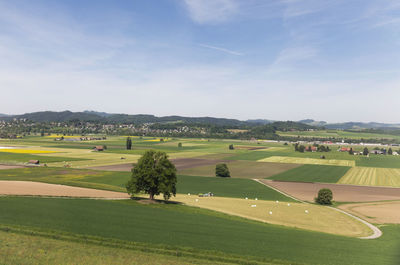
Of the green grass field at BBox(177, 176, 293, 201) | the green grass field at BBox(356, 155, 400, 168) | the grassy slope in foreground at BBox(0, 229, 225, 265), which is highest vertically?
the grassy slope in foreground at BBox(0, 229, 225, 265)

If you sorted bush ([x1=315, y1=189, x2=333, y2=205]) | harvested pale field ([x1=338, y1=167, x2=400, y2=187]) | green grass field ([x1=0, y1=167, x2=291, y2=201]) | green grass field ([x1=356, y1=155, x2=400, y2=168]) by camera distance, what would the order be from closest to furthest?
bush ([x1=315, y1=189, x2=333, y2=205]) < green grass field ([x1=0, y1=167, x2=291, y2=201]) < harvested pale field ([x1=338, y1=167, x2=400, y2=187]) < green grass field ([x1=356, y1=155, x2=400, y2=168])

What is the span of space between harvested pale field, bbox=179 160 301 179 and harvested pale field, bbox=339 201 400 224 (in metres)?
39.9

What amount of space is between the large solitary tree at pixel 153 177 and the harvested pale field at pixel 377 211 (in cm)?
3626

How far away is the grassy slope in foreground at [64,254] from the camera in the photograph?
21.8 metres

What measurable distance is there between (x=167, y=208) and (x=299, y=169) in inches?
3242

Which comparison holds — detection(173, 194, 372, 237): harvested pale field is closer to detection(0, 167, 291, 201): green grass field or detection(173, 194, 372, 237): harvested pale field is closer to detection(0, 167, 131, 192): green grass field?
detection(0, 167, 291, 201): green grass field

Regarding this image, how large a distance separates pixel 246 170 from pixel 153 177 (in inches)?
2628

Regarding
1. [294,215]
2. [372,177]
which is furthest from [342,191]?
[294,215]

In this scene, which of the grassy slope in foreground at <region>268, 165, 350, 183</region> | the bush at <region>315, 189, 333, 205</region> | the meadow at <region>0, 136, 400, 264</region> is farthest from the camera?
the grassy slope in foreground at <region>268, 165, 350, 183</region>

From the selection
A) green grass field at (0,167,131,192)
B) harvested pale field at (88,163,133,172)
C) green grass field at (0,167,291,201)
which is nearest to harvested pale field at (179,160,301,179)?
green grass field at (0,167,291,201)

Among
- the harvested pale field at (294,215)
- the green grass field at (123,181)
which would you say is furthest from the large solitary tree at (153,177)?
the green grass field at (123,181)

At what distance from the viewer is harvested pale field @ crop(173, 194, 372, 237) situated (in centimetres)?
4509

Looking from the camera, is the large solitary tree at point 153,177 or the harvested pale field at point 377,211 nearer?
the large solitary tree at point 153,177

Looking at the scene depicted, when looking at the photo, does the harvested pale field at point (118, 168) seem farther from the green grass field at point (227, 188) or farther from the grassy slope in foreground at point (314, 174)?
the grassy slope in foreground at point (314, 174)
